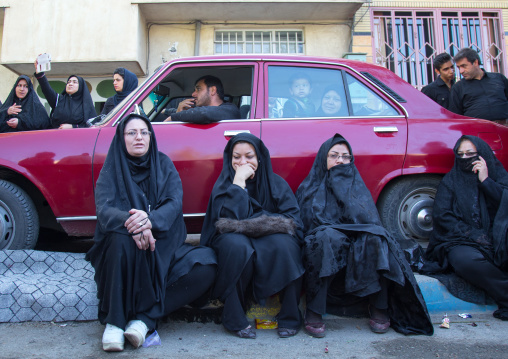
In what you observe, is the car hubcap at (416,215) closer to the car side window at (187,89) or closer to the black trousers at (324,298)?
the black trousers at (324,298)

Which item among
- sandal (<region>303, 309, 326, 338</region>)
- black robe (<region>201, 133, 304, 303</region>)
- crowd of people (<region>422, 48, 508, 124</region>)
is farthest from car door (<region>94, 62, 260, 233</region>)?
crowd of people (<region>422, 48, 508, 124</region>)

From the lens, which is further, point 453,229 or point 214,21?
point 214,21

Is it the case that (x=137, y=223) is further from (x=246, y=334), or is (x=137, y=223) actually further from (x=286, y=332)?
(x=286, y=332)

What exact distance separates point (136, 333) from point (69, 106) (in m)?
3.10

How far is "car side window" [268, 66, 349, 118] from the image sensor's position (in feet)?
11.3

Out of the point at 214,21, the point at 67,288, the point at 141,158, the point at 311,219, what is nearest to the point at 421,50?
the point at 214,21

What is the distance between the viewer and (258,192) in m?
2.97

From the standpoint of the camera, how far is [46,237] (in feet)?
13.7

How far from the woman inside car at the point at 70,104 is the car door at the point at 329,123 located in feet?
7.30

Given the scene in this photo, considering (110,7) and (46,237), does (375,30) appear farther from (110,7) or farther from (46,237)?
(46,237)

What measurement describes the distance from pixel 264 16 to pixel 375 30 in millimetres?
2330

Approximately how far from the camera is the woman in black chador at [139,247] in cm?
238

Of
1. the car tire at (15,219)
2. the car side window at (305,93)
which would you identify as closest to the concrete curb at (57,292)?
the car tire at (15,219)

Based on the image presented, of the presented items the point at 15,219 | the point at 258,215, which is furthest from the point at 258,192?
the point at 15,219
